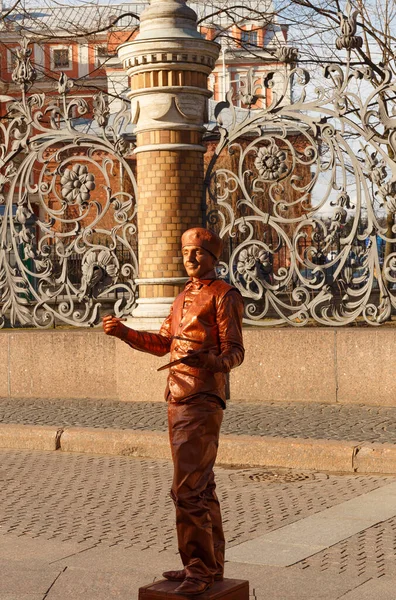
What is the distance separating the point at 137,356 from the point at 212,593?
24.2ft

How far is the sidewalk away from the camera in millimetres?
9250

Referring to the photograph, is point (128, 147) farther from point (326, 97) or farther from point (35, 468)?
point (35, 468)

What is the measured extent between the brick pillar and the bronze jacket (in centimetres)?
707

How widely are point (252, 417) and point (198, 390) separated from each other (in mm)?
6089

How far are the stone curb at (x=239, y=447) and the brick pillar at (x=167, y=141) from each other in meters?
2.24

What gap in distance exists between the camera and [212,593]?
190 inches

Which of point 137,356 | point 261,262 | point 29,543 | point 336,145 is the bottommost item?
point 29,543

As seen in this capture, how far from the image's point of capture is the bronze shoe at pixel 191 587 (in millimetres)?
4793

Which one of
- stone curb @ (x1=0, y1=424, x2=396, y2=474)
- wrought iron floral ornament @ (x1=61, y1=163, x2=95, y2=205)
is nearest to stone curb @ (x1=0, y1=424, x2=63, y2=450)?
stone curb @ (x1=0, y1=424, x2=396, y2=474)

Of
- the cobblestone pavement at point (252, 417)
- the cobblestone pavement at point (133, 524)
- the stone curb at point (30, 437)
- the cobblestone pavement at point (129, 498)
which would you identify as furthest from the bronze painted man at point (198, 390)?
the stone curb at point (30, 437)

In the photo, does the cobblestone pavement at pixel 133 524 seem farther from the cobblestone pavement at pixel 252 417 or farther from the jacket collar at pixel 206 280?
the jacket collar at pixel 206 280

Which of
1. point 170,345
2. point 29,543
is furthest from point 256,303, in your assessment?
point 170,345

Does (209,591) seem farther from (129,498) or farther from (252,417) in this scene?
(252,417)

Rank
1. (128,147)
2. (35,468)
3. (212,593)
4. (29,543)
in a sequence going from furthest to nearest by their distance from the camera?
(128,147) < (35,468) < (29,543) < (212,593)
